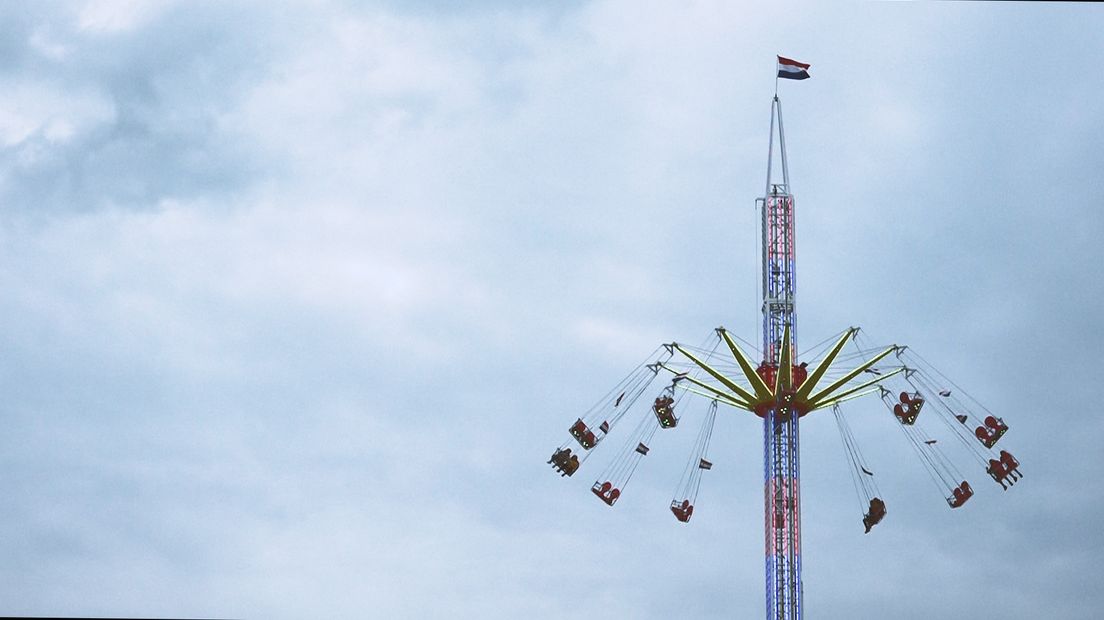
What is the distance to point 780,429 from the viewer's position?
5756 centimetres

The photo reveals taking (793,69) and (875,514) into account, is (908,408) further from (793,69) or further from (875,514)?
(793,69)

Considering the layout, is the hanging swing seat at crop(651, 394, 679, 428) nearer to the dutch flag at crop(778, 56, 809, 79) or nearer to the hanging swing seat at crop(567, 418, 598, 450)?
the hanging swing seat at crop(567, 418, 598, 450)

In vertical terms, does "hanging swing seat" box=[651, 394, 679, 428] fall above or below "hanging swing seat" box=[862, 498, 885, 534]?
above

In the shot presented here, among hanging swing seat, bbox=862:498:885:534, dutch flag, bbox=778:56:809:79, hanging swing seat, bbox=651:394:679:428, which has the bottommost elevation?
hanging swing seat, bbox=862:498:885:534

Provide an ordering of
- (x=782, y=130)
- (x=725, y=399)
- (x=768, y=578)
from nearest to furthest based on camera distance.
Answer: (x=768, y=578) < (x=725, y=399) < (x=782, y=130)

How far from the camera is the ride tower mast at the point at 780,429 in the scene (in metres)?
55.1

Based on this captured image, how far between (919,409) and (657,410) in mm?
12053

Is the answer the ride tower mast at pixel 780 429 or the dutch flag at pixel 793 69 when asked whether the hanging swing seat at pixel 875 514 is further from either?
the dutch flag at pixel 793 69

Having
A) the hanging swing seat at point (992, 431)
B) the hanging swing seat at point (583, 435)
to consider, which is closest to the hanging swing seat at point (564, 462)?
the hanging swing seat at point (583, 435)

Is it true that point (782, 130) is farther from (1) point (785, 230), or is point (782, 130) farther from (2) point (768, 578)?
(2) point (768, 578)

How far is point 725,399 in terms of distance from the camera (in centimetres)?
5888

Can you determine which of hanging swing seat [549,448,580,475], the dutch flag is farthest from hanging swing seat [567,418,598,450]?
the dutch flag

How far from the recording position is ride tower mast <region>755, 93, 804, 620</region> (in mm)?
55094

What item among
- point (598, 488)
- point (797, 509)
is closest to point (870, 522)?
point (797, 509)
